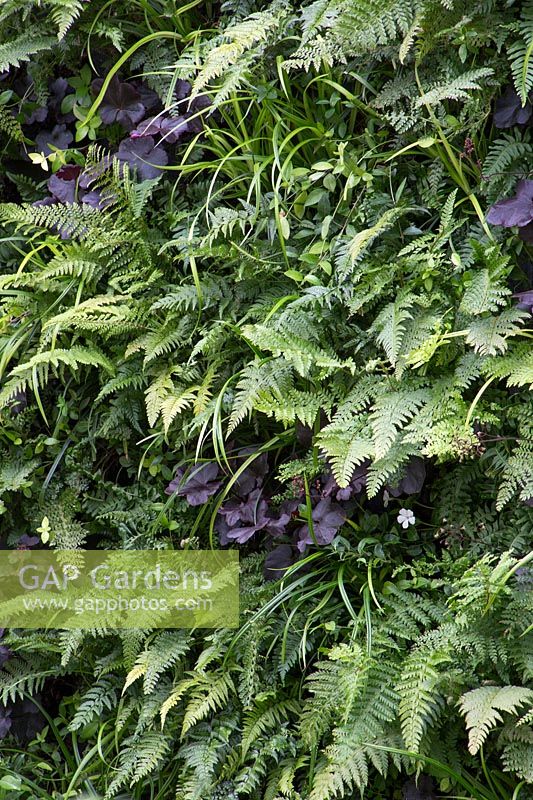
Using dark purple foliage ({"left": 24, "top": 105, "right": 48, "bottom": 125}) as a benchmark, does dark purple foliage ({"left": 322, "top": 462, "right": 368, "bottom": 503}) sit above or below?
below

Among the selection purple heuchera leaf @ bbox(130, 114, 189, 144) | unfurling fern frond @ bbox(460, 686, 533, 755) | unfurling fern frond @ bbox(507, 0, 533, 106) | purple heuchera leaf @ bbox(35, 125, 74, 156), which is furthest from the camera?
purple heuchera leaf @ bbox(35, 125, 74, 156)

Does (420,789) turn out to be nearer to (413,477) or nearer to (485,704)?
(485,704)

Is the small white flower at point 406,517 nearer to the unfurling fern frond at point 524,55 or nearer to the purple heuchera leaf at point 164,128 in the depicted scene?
the unfurling fern frond at point 524,55

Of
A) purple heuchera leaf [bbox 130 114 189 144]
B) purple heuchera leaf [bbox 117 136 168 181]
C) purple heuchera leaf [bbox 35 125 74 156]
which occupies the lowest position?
purple heuchera leaf [bbox 117 136 168 181]

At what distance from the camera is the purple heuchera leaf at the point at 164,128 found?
2309 mm

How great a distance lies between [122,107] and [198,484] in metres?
1.17

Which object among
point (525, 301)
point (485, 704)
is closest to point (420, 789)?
point (485, 704)

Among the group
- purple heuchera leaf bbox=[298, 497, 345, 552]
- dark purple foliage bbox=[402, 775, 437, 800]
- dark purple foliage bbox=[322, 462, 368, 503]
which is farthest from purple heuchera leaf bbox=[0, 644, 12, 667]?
dark purple foliage bbox=[402, 775, 437, 800]

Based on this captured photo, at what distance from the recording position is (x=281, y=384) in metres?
2.02

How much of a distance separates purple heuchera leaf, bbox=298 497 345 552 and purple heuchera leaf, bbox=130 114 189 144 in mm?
1152

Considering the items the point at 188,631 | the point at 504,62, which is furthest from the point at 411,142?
the point at 188,631

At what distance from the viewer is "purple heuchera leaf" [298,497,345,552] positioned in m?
2.03

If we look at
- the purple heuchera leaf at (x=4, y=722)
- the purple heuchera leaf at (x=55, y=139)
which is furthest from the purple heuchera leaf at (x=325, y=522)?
the purple heuchera leaf at (x=55, y=139)

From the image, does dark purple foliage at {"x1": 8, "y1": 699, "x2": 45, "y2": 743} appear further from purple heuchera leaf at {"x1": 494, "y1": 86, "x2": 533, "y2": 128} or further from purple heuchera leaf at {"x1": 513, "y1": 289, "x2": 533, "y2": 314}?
purple heuchera leaf at {"x1": 494, "y1": 86, "x2": 533, "y2": 128}
